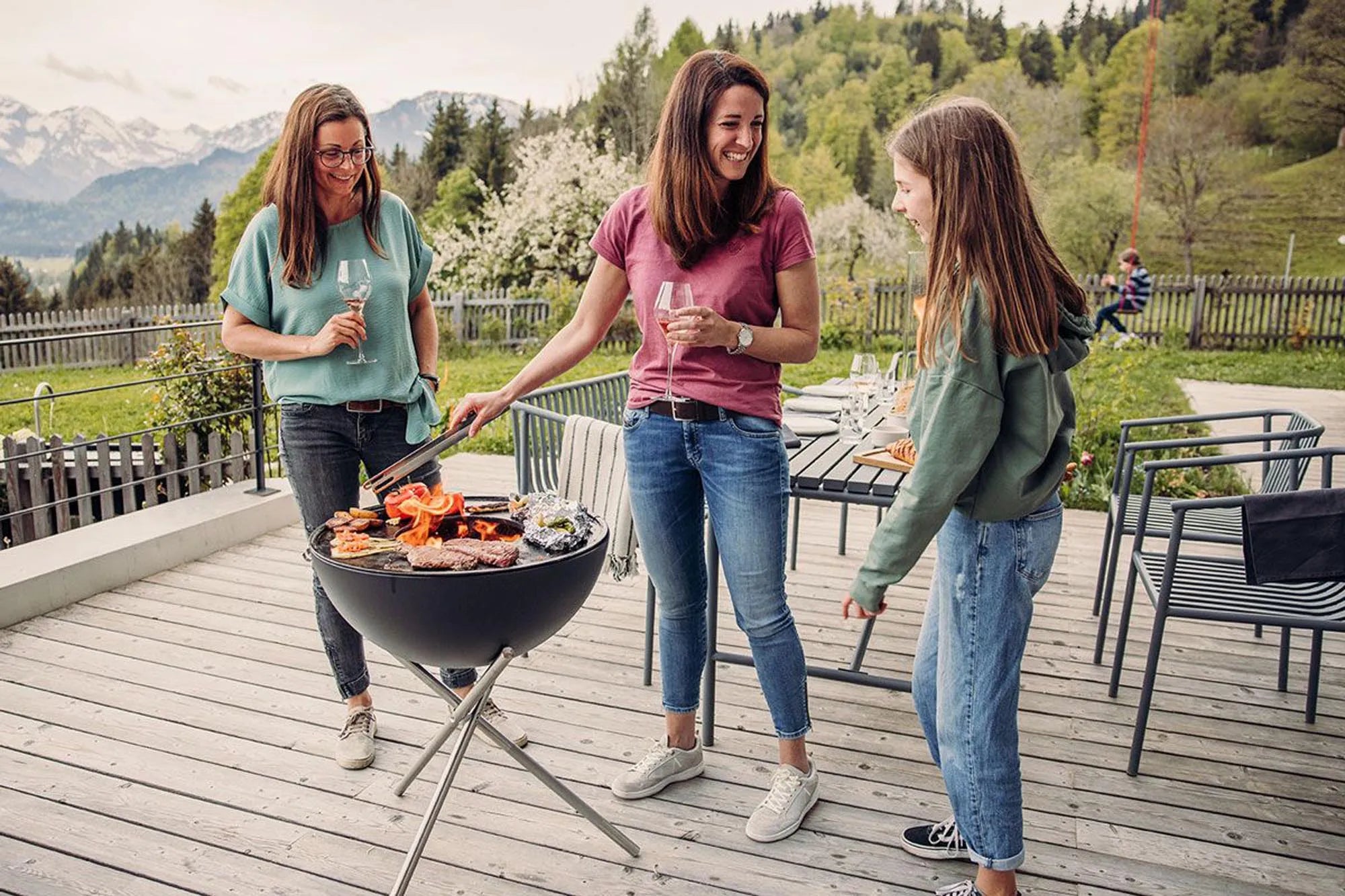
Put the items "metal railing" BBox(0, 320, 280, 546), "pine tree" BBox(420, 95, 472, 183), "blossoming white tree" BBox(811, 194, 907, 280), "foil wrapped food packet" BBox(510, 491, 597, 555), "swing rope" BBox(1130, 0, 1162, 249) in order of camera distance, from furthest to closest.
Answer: "pine tree" BBox(420, 95, 472, 183), "blossoming white tree" BBox(811, 194, 907, 280), "swing rope" BBox(1130, 0, 1162, 249), "metal railing" BBox(0, 320, 280, 546), "foil wrapped food packet" BBox(510, 491, 597, 555)

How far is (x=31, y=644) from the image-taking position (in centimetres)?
300

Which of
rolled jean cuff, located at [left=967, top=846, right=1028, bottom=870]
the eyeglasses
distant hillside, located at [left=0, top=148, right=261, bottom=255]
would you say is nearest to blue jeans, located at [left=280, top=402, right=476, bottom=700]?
the eyeglasses

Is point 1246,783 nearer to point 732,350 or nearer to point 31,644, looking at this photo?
point 732,350

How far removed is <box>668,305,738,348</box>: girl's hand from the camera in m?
1.66

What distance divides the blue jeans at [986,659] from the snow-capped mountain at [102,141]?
94.5 feet

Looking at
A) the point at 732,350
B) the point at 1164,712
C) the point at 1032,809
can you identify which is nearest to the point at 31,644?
the point at 732,350

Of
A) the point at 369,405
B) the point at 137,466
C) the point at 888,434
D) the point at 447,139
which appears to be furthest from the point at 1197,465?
the point at 447,139

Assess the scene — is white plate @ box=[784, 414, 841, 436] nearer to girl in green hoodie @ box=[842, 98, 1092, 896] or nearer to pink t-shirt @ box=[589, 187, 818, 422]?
pink t-shirt @ box=[589, 187, 818, 422]

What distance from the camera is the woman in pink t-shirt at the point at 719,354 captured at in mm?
1793

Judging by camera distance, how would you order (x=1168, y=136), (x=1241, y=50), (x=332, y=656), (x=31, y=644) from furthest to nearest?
(x=1241, y=50) → (x=1168, y=136) → (x=31, y=644) → (x=332, y=656)

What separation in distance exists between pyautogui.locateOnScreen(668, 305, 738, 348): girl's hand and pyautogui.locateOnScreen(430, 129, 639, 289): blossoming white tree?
55.0ft

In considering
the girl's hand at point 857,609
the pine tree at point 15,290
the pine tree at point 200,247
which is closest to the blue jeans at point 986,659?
the girl's hand at point 857,609

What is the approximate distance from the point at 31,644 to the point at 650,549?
90.2 inches

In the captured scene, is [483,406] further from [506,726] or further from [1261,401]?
[1261,401]
